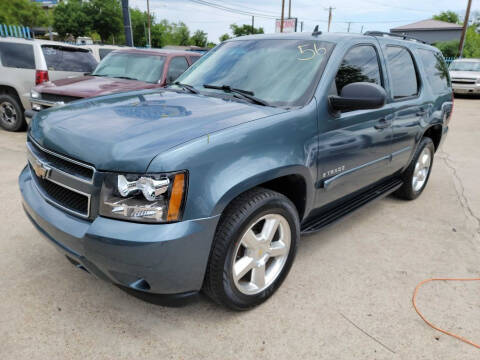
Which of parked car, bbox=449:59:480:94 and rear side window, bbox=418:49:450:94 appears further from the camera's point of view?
parked car, bbox=449:59:480:94

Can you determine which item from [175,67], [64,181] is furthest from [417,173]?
[175,67]

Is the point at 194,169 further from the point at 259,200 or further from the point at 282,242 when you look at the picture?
the point at 282,242

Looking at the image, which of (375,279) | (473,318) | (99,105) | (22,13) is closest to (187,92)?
(99,105)

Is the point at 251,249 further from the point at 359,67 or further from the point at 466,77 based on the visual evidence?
Result: the point at 466,77

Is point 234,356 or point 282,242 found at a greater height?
point 282,242

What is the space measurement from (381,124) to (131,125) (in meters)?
2.22

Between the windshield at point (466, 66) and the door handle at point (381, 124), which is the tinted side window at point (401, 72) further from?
the windshield at point (466, 66)

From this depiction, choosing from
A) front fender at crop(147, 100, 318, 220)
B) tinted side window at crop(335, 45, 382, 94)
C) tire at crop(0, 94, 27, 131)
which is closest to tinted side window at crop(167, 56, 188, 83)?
tire at crop(0, 94, 27, 131)

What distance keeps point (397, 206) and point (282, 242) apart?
2472 millimetres

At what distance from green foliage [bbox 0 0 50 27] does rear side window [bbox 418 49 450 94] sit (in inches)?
2110

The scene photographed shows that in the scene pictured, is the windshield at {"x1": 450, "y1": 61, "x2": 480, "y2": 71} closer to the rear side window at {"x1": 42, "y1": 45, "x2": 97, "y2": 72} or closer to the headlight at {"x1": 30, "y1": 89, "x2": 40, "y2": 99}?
the rear side window at {"x1": 42, "y1": 45, "x2": 97, "y2": 72}

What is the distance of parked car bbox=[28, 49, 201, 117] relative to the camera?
5938 mm

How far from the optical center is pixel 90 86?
602cm

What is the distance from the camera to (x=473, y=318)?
2.46 metres
